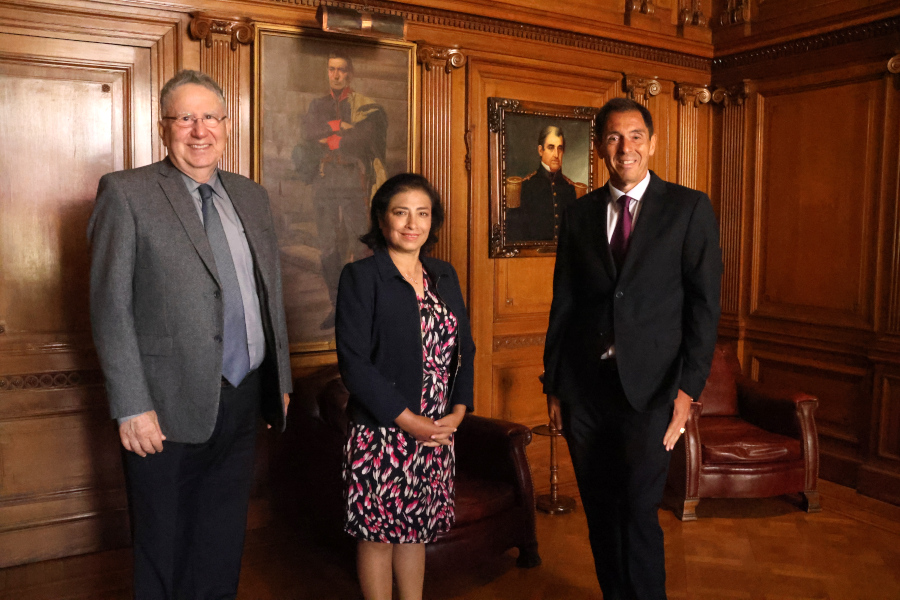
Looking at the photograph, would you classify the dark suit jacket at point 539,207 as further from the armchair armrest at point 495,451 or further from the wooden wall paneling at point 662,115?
the armchair armrest at point 495,451

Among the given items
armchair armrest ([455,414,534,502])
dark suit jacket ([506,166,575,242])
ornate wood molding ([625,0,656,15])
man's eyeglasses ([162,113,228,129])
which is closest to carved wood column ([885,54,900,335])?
ornate wood molding ([625,0,656,15])

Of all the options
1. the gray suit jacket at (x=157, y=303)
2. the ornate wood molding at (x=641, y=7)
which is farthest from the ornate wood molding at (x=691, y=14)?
the gray suit jacket at (x=157, y=303)

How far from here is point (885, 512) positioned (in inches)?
172

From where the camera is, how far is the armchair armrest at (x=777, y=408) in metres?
4.31

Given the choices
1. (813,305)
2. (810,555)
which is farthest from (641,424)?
(813,305)

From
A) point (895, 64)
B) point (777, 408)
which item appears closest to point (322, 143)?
point (777, 408)

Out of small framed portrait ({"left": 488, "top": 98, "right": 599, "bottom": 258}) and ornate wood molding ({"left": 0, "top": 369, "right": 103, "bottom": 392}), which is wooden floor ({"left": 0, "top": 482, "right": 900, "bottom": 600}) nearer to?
ornate wood molding ({"left": 0, "top": 369, "right": 103, "bottom": 392})

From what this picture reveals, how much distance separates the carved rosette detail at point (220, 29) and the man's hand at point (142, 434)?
2336 millimetres

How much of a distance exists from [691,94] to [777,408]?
2481mm

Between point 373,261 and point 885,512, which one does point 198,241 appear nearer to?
point 373,261

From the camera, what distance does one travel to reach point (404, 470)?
8.16 feet

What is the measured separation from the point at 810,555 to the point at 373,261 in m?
2.80

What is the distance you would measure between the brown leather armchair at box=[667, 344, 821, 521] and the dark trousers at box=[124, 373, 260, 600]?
2611mm

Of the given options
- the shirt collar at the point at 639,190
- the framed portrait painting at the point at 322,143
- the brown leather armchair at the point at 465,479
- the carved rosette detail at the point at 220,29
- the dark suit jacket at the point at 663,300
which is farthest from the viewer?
the framed portrait painting at the point at 322,143
